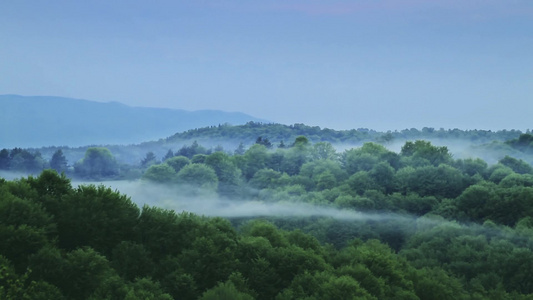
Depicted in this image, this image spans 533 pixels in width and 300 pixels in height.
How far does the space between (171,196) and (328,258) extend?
76.2 m

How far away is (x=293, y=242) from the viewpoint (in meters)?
58.6

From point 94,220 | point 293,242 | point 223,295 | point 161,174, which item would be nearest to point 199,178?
point 161,174

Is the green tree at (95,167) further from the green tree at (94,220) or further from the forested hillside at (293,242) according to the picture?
the green tree at (94,220)

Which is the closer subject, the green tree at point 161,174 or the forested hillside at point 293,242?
the forested hillside at point 293,242

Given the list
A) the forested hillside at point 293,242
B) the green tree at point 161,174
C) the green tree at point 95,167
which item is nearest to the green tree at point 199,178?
the green tree at point 161,174

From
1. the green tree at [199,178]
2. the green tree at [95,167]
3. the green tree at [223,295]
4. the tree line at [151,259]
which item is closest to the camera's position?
the tree line at [151,259]

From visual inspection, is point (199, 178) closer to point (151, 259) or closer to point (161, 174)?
point (161, 174)

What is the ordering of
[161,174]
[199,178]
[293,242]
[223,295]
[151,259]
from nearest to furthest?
[223,295] < [151,259] < [293,242] < [199,178] < [161,174]

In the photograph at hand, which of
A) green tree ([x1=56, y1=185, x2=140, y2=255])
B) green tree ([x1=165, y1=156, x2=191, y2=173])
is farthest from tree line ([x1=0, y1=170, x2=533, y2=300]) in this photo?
green tree ([x1=165, y1=156, x2=191, y2=173])

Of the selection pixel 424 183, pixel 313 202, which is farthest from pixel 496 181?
pixel 313 202

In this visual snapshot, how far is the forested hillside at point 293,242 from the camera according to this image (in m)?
34.5

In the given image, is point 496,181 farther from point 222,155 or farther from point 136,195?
point 136,195

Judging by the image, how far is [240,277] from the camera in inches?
1662

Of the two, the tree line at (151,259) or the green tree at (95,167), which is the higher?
the tree line at (151,259)
